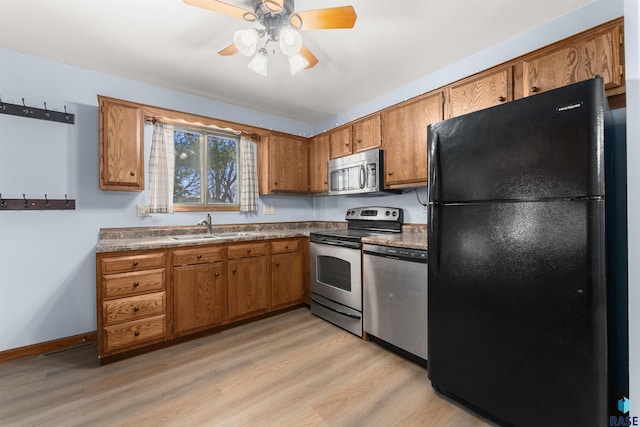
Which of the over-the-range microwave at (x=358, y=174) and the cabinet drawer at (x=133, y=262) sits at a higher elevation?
the over-the-range microwave at (x=358, y=174)

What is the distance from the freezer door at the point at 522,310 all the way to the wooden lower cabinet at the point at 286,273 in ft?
5.98

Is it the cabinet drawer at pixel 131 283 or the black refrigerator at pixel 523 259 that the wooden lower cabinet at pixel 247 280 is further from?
the black refrigerator at pixel 523 259

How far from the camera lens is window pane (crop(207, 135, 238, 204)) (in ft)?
11.0

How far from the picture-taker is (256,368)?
2.10 metres

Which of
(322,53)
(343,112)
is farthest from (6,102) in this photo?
(343,112)

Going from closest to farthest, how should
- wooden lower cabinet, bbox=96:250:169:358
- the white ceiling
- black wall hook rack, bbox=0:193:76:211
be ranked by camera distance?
the white ceiling
wooden lower cabinet, bbox=96:250:169:358
black wall hook rack, bbox=0:193:76:211

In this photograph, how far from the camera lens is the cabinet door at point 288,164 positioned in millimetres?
3531

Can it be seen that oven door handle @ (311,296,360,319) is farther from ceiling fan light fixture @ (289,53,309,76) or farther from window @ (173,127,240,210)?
ceiling fan light fixture @ (289,53,309,76)

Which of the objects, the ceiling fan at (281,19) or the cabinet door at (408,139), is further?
the cabinet door at (408,139)

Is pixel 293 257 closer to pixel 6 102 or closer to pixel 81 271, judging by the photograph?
pixel 81 271

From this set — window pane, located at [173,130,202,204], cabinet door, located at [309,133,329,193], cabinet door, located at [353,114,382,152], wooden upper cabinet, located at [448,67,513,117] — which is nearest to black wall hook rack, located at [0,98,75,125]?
window pane, located at [173,130,202,204]

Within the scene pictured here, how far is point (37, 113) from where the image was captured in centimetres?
235

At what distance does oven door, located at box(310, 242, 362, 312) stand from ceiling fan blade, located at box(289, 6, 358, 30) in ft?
5.90

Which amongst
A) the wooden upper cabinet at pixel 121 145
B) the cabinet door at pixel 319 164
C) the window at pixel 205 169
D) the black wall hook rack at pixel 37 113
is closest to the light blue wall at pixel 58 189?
the black wall hook rack at pixel 37 113
